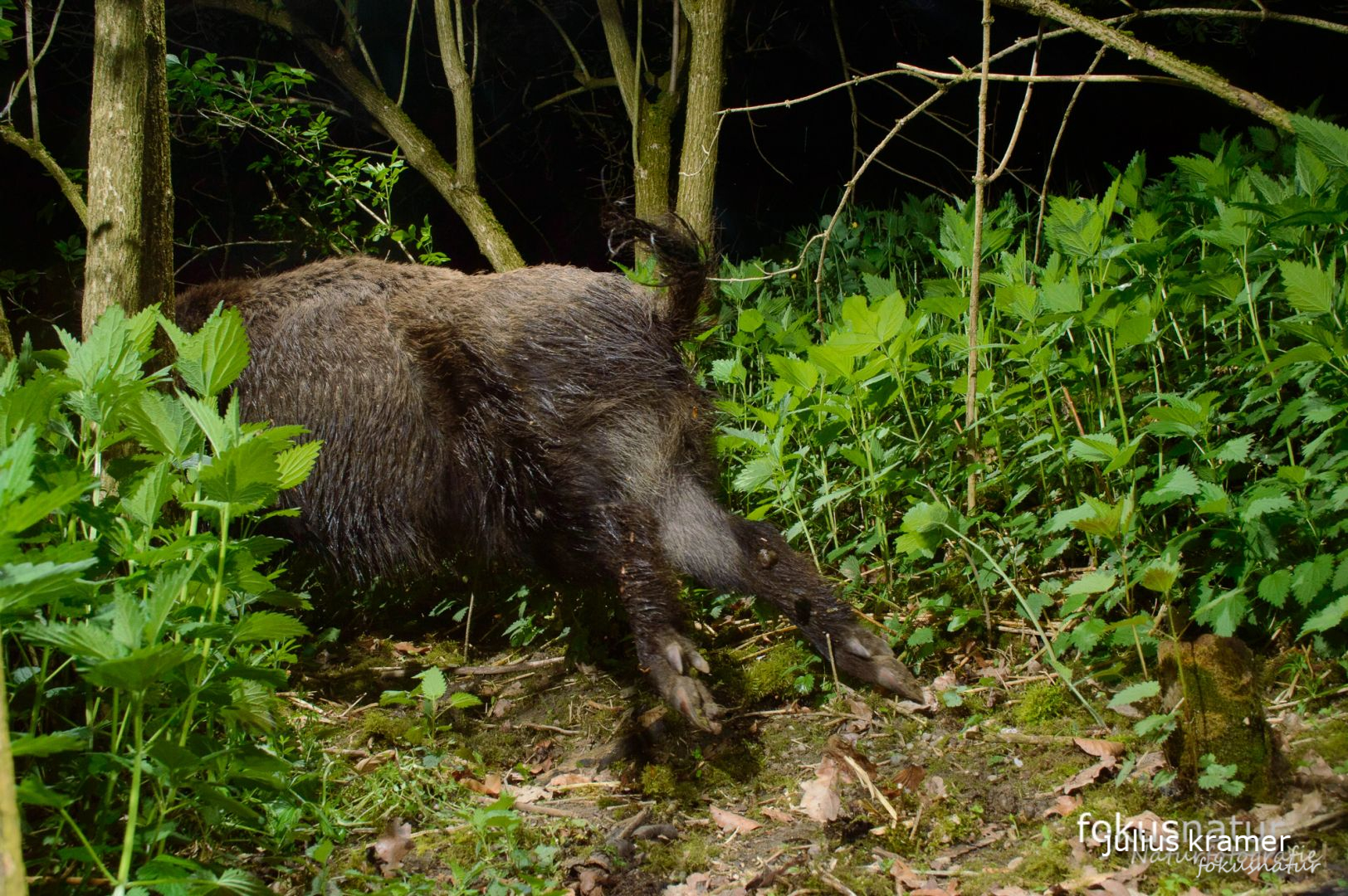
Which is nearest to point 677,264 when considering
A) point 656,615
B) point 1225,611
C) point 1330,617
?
point 656,615

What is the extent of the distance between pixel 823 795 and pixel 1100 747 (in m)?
0.60

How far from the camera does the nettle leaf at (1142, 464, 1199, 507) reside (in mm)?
2055

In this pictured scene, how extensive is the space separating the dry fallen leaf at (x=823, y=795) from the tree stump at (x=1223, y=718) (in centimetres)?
68

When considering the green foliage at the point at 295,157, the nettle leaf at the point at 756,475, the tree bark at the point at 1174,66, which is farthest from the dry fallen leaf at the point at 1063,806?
the green foliage at the point at 295,157

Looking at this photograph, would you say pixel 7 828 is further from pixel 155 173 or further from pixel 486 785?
pixel 155 173

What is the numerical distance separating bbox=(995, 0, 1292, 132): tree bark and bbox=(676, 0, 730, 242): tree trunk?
148 cm

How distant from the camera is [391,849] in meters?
2.03

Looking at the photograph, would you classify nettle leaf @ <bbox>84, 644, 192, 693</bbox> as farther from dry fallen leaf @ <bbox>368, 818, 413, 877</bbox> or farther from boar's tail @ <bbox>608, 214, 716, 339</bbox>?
boar's tail @ <bbox>608, 214, 716, 339</bbox>

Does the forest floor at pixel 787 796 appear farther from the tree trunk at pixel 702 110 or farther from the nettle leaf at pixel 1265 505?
the tree trunk at pixel 702 110

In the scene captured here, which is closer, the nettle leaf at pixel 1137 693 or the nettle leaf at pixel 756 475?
the nettle leaf at pixel 1137 693

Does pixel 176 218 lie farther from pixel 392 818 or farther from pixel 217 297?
pixel 392 818

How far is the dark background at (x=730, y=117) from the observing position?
5.44 m

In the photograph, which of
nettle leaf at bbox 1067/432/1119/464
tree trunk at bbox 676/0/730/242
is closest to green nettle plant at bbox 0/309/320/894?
nettle leaf at bbox 1067/432/1119/464

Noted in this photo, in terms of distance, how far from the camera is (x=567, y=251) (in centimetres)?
665
